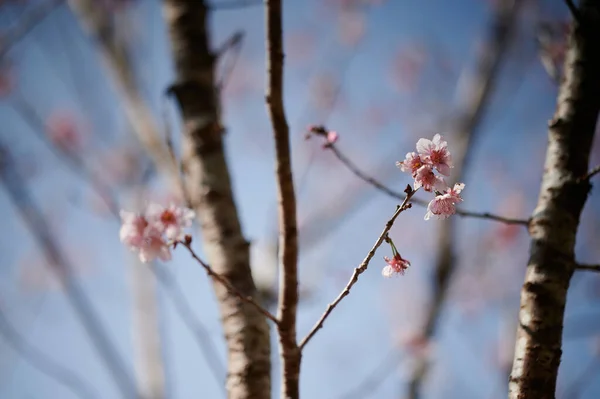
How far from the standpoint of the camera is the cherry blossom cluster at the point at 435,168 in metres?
1.04

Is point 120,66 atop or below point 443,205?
atop

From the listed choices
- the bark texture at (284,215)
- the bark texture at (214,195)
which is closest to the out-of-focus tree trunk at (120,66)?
the bark texture at (214,195)

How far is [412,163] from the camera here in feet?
3.50

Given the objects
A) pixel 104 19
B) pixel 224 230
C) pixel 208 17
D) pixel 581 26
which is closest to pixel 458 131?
pixel 581 26

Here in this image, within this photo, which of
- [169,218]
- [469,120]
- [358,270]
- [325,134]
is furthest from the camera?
[469,120]

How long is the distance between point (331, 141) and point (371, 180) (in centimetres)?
25

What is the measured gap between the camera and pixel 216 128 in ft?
5.59

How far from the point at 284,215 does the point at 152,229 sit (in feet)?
1.36

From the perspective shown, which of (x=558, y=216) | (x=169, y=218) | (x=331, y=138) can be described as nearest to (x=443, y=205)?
(x=558, y=216)

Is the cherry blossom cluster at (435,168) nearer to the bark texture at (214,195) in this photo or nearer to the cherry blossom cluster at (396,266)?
the cherry blossom cluster at (396,266)

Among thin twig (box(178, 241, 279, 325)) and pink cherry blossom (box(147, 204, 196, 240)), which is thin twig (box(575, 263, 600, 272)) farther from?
pink cherry blossom (box(147, 204, 196, 240))

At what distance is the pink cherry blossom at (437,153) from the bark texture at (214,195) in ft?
2.39

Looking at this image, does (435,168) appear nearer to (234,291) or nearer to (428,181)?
(428,181)

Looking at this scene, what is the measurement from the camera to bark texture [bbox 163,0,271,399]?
1.29 m
